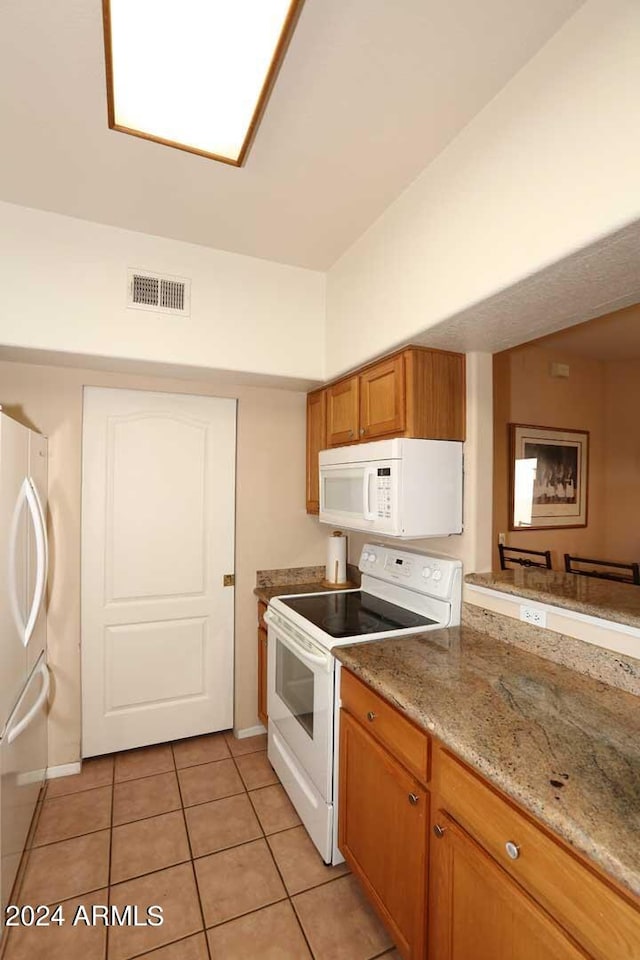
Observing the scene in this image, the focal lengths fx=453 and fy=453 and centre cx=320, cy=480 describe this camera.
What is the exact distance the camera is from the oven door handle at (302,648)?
1.81 meters

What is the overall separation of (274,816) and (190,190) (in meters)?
2.81

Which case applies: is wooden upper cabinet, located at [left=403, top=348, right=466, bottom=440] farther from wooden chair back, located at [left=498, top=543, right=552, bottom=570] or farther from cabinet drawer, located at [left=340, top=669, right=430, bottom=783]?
wooden chair back, located at [left=498, top=543, right=552, bottom=570]

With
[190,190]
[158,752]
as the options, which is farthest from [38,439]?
[158,752]

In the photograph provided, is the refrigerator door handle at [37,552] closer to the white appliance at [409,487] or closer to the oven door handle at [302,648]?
the oven door handle at [302,648]

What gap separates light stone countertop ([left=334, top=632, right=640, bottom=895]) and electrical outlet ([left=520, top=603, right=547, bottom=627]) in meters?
0.12

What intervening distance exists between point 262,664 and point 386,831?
1.40 metres

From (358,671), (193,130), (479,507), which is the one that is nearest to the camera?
(193,130)

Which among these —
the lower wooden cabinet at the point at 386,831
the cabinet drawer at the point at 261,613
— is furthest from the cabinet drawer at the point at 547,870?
the cabinet drawer at the point at 261,613

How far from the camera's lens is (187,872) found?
1.81m

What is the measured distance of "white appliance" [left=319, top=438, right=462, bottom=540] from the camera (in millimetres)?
1922

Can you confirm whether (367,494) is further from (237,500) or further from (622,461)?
(622,461)

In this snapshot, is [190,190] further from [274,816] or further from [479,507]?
[274,816]

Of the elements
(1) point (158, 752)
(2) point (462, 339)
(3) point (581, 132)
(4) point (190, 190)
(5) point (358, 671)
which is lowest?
(1) point (158, 752)

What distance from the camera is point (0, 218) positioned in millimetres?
1961
